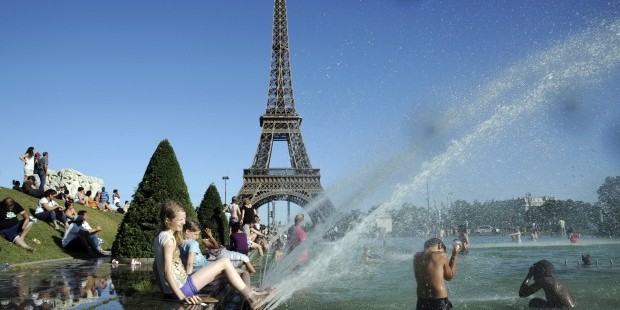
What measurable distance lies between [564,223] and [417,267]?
74.9 ft

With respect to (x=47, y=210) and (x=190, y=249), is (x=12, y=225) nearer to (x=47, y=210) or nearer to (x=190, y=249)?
(x=47, y=210)

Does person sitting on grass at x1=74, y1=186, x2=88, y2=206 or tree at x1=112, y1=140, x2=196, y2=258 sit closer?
tree at x1=112, y1=140, x2=196, y2=258

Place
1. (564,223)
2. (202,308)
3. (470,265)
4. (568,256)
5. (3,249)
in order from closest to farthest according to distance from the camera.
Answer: (202,308) < (3,249) < (470,265) < (568,256) < (564,223)

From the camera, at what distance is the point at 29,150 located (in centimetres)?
1691

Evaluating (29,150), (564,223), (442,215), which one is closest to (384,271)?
(442,215)

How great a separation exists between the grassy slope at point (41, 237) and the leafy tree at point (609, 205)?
17.5 m

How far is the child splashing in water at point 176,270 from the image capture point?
4.71m

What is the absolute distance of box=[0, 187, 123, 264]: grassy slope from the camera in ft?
36.8

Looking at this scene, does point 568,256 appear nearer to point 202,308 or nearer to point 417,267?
point 417,267

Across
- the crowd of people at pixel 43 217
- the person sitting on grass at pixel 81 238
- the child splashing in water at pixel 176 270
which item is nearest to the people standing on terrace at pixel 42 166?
the crowd of people at pixel 43 217

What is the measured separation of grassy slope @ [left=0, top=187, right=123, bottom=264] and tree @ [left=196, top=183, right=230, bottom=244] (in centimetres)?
364

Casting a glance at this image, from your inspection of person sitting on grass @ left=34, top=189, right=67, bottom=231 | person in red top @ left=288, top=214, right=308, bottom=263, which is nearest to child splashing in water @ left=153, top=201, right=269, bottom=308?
person in red top @ left=288, top=214, right=308, bottom=263

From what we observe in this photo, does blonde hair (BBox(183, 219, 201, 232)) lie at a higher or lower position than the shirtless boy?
higher

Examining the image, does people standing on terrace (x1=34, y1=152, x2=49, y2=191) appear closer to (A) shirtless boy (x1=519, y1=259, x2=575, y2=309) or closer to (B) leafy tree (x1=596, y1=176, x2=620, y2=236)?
(A) shirtless boy (x1=519, y1=259, x2=575, y2=309)
